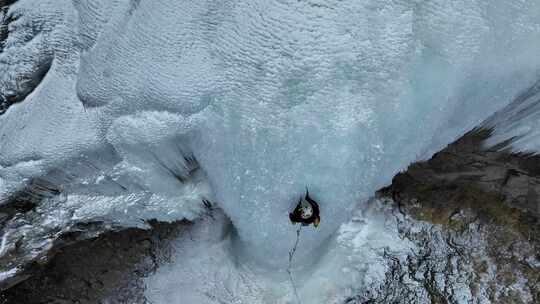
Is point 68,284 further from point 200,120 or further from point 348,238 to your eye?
point 348,238

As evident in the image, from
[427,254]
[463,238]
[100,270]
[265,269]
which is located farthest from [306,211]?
[100,270]

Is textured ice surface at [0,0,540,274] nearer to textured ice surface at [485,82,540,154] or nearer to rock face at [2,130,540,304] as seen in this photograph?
textured ice surface at [485,82,540,154]

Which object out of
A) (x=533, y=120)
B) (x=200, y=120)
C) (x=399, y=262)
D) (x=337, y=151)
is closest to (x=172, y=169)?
(x=200, y=120)

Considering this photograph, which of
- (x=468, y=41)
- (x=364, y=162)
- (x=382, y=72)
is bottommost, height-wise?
(x=364, y=162)

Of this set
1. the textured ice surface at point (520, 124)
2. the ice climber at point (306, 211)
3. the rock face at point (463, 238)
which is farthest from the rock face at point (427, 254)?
the ice climber at point (306, 211)

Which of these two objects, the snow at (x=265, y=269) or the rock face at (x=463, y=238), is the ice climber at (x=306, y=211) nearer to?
the snow at (x=265, y=269)

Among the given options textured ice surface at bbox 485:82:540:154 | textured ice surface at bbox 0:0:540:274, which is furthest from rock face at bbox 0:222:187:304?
textured ice surface at bbox 485:82:540:154
